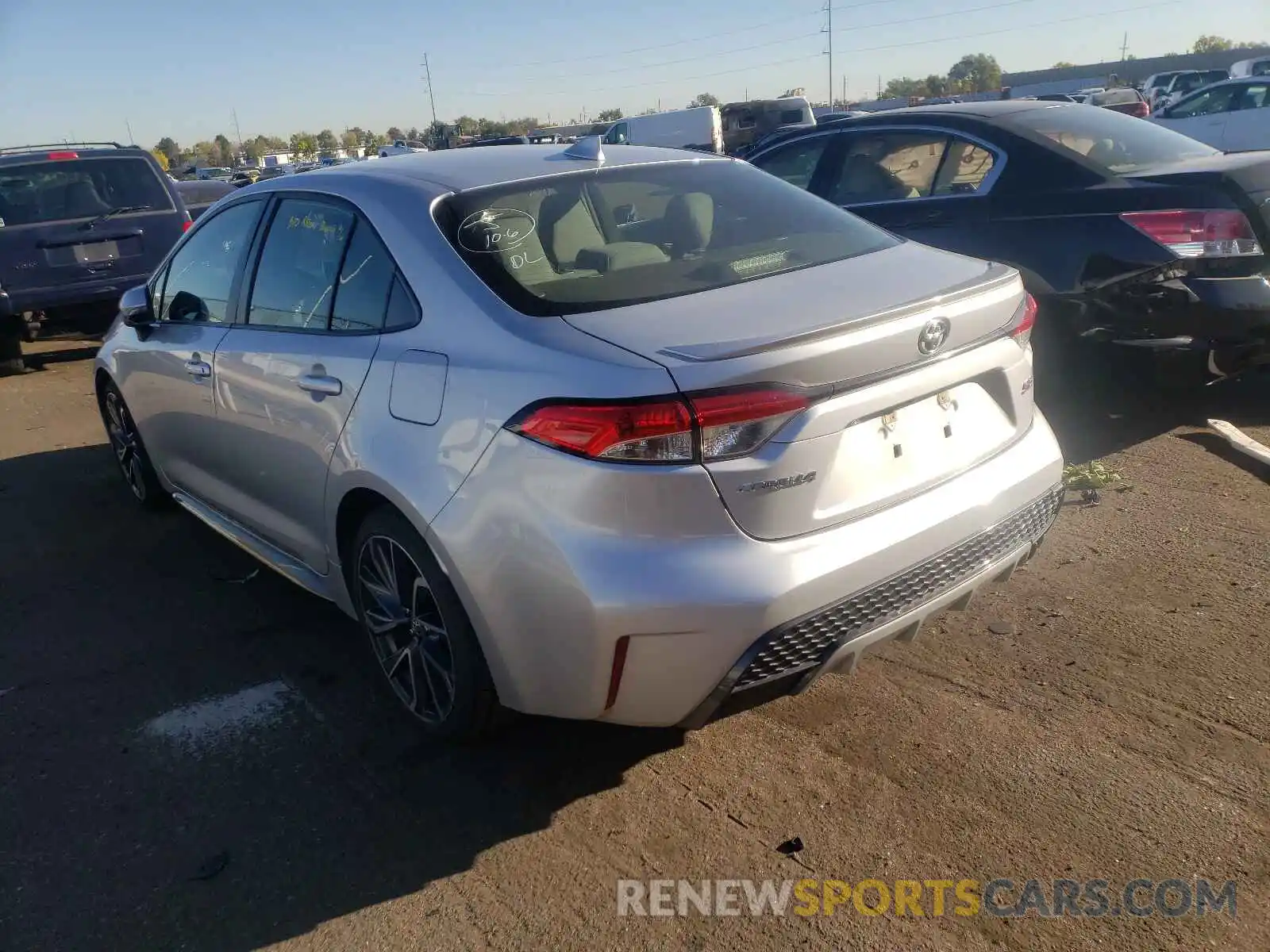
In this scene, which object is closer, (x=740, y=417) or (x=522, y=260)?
(x=740, y=417)

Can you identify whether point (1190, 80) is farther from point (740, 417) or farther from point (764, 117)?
point (740, 417)

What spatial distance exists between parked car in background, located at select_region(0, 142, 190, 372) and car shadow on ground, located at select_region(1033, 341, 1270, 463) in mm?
7898

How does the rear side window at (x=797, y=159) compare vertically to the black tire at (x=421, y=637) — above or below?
above

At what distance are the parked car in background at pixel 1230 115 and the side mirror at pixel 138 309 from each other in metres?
14.9

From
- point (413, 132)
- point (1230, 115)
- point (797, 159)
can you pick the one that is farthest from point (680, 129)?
point (413, 132)

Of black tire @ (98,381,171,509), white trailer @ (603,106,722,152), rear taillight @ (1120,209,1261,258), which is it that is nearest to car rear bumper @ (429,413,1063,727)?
rear taillight @ (1120,209,1261,258)

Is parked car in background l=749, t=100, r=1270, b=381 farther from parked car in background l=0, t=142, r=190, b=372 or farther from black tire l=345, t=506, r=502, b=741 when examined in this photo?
parked car in background l=0, t=142, r=190, b=372

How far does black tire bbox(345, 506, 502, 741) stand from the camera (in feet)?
9.68

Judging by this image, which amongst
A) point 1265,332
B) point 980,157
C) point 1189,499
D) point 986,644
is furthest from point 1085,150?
point 986,644

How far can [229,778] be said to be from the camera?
320 centimetres

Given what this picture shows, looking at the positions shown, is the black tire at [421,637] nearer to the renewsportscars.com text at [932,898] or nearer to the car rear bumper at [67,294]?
the renewsportscars.com text at [932,898]

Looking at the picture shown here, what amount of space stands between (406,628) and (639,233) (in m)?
1.43

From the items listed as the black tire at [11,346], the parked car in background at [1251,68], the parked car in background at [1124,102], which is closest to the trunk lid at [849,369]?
the black tire at [11,346]

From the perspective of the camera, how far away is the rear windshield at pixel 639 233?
2.96m
